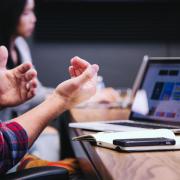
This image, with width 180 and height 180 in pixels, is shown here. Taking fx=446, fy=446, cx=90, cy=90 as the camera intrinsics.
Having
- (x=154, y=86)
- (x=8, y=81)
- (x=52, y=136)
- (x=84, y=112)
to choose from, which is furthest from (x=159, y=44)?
(x=8, y=81)

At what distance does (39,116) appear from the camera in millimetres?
1251

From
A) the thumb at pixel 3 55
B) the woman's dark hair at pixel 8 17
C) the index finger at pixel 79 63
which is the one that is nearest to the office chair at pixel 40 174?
the index finger at pixel 79 63

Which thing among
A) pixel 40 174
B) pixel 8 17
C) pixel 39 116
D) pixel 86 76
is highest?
pixel 8 17

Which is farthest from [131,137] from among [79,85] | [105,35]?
[105,35]

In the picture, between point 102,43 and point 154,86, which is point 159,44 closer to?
point 102,43

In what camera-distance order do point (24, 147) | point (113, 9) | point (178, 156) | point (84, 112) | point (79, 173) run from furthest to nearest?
point (113, 9)
point (84, 112)
point (79, 173)
point (24, 147)
point (178, 156)

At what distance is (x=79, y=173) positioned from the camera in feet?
5.08

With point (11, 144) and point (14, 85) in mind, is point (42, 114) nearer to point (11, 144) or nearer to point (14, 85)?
point (11, 144)

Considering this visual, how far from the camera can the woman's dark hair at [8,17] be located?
9.02ft

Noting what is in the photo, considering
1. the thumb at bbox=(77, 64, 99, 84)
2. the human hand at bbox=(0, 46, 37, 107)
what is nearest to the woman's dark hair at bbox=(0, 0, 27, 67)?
the human hand at bbox=(0, 46, 37, 107)

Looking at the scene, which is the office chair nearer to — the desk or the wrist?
the desk

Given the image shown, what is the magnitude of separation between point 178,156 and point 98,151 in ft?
0.67

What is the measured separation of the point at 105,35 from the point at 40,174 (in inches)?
150

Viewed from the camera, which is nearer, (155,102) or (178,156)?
(178,156)
